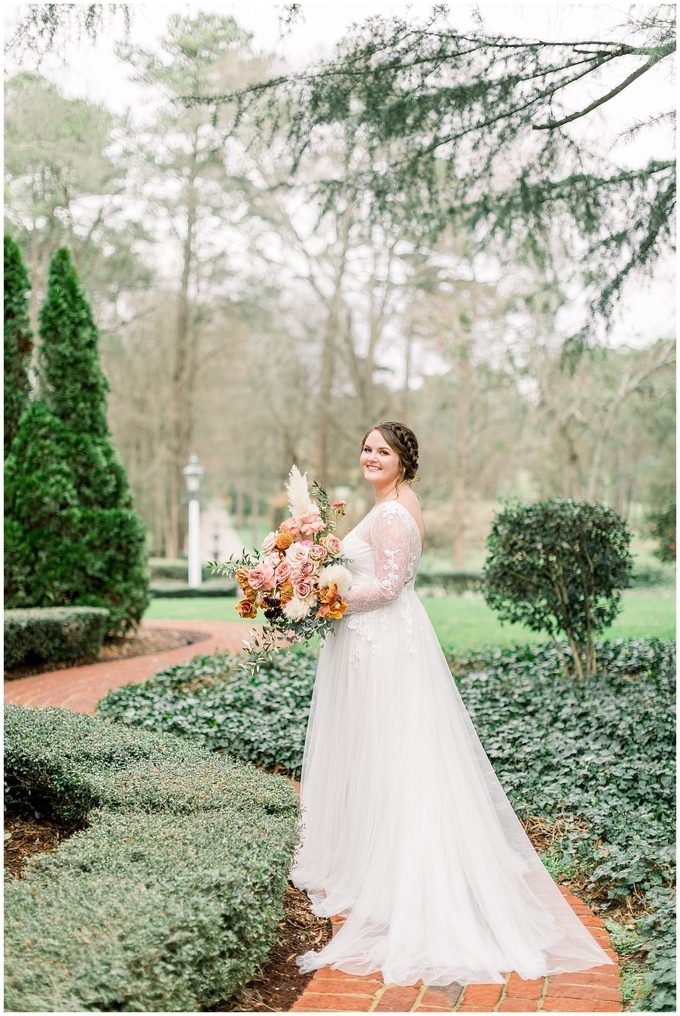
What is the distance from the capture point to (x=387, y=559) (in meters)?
3.67

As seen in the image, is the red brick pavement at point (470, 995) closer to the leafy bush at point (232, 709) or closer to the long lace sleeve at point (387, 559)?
the long lace sleeve at point (387, 559)

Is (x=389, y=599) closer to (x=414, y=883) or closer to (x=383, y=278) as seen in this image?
(x=414, y=883)

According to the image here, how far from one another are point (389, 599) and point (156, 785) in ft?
4.13

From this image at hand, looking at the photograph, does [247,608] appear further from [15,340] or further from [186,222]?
[186,222]

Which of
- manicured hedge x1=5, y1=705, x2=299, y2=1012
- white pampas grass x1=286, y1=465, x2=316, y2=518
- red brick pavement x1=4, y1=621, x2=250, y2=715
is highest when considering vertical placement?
white pampas grass x1=286, y1=465, x2=316, y2=518

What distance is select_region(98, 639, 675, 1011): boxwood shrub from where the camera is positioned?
375 cm

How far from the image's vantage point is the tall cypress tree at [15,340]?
9.38m

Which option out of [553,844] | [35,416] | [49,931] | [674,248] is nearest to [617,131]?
[674,248]

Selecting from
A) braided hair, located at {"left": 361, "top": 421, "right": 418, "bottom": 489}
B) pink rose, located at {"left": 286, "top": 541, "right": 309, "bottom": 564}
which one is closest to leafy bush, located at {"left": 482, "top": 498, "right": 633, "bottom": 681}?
braided hair, located at {"left": 361, "top": 421, "right": 418, "bottom": 489}

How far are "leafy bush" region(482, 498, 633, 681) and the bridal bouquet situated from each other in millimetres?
3686

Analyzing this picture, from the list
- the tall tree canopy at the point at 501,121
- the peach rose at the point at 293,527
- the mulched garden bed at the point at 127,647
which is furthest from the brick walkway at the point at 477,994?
the mulched garden bed at the point at 127,647

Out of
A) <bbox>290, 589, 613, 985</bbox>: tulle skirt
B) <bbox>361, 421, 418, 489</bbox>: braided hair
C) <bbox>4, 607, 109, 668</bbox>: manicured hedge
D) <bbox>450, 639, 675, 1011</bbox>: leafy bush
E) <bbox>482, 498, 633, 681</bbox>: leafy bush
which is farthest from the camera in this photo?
<bbox>4, 607, 109, 668</bbox>: manicured hedge

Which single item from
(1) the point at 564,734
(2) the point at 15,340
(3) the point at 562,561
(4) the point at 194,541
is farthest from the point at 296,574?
(4) the point at 194,541

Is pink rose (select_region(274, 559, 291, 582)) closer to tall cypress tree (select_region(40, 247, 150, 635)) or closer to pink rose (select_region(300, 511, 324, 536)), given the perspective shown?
pink rose (select_region(300, 511, 324, 536))
